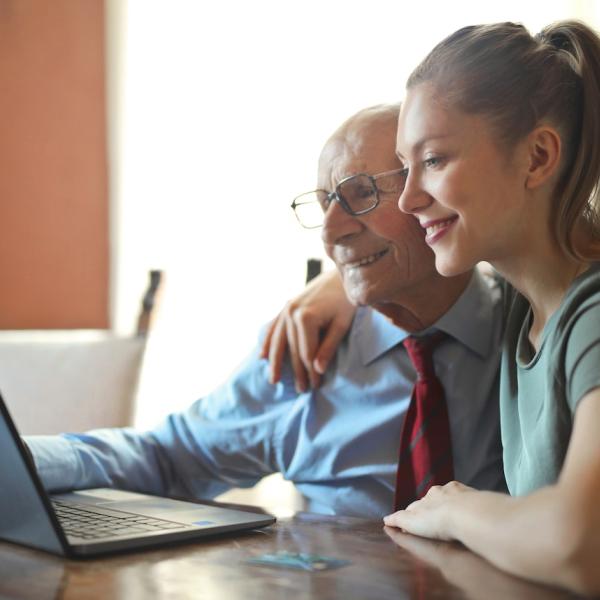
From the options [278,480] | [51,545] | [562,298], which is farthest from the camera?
[278,480]

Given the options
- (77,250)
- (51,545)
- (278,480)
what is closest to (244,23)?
(77,250)

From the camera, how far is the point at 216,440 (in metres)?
1.83

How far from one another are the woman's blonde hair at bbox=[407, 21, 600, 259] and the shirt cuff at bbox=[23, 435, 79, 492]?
0.88 meters

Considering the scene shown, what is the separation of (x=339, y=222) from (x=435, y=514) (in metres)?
0.71

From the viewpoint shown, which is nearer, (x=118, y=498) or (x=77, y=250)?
(x=118, y=498)

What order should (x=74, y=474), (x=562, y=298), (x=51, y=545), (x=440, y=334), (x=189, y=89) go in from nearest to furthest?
(x=51, y=545) → (x=562, y=298) → (x=74, y=474) → (x=440, y=334) → (x=189, y=89)

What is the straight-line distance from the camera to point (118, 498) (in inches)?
56.1

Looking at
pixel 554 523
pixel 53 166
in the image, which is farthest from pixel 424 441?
pixel 53 166

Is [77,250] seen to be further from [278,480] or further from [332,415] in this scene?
[332,415]

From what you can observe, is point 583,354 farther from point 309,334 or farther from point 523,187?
point 309,334

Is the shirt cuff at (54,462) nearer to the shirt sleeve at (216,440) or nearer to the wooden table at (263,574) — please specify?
the shirt sleeve at (216,440)

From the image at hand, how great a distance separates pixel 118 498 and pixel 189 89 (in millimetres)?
2120

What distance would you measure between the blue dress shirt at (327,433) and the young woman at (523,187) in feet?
0.86

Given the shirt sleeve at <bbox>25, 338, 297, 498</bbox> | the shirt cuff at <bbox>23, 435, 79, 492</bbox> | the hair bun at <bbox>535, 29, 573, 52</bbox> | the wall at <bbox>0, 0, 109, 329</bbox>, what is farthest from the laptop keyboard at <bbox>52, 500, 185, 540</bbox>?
the wall at <bbox>0, 0, 109, 329</bbox>
